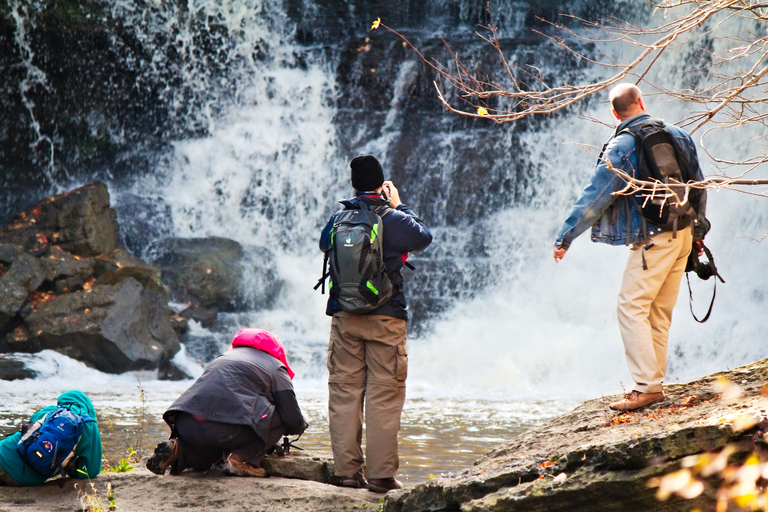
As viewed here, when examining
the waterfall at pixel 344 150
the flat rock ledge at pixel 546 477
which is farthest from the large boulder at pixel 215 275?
the flat rock ledge at pixel 546 477

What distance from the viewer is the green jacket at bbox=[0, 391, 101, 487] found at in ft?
12.7

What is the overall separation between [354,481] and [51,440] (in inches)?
63.7

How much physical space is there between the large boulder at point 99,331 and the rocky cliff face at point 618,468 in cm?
915

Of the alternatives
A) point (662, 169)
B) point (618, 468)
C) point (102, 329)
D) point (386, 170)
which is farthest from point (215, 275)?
point (618, 468)

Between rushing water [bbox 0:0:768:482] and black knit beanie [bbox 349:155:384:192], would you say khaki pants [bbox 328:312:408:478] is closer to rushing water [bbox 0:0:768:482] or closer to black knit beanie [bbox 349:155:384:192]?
black knit beanie [bbox 349:155:384:192]

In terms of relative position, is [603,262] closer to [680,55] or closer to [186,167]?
[680,55]

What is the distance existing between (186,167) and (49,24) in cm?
428

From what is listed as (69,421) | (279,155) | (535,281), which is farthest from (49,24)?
(69,421)

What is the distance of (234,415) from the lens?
153 inches

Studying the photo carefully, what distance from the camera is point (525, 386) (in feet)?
38.8

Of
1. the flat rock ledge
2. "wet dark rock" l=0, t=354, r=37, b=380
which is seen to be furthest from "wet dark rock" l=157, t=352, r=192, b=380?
the flat rock ledge

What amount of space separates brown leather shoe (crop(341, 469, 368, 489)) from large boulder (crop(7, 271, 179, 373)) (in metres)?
8.31

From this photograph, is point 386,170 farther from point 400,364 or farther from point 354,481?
point 354,481

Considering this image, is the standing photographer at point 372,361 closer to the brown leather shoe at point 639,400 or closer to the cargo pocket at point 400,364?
the cargo pocket at point 400,364
